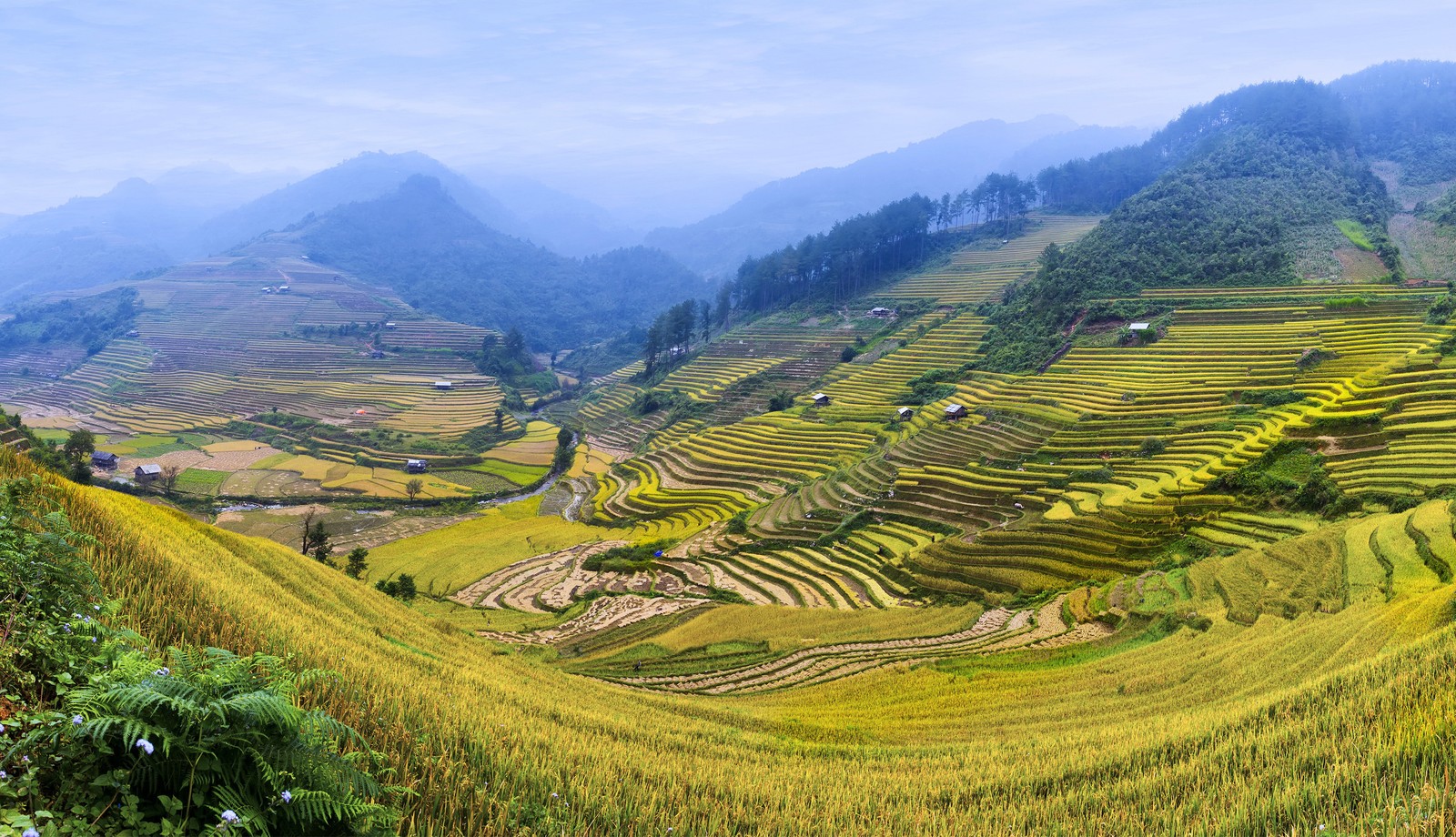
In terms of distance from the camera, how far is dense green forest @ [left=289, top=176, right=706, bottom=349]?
5546 inches

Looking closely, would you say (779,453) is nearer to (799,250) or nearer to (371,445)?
(371,445)

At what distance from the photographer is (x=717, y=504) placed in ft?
131

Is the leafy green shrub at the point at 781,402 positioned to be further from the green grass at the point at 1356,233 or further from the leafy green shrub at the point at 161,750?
the leafy green shrub at the point at 161,750

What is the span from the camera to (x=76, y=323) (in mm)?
99625

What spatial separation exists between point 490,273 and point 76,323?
76317mm

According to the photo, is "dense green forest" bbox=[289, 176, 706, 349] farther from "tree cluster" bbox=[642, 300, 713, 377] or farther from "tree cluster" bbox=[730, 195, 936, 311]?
"tree cluster" bbox=[730, 195, 936, 311]

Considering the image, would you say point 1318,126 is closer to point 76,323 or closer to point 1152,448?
point 1152,448

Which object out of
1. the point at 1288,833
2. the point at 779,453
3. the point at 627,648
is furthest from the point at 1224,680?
the point at 779,453

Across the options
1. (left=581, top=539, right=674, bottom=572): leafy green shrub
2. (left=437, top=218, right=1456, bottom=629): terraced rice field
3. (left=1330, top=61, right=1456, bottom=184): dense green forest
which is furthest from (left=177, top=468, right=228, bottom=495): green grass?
(left=1330, top=61, right=1456, bottom=184): dense green forest

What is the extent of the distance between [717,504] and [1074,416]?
20074 mm

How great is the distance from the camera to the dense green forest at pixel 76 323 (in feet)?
315

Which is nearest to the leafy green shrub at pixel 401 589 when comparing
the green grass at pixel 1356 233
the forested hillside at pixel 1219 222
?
the forested hillside at pixel 1219 222

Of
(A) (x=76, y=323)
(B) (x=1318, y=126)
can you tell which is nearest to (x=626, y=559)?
(B) (x=1318, y=126)

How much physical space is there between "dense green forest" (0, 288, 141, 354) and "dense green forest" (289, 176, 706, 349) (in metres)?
43.9
